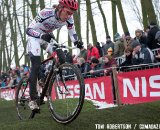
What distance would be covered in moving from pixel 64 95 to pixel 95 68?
22.7 feet

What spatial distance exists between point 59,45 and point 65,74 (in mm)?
552

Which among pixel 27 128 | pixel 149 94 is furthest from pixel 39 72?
pixel 149 94

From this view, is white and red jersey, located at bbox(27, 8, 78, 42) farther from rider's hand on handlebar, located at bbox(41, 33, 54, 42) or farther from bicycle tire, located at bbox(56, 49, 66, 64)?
bicycle tire, located at bbox(56, 49, 66, 64)

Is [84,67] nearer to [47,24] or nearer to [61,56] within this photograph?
[47,24]

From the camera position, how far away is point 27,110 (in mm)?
7852

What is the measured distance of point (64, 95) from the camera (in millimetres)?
6410

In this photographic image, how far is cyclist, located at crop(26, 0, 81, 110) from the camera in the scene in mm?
6484

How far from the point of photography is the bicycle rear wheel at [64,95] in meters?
5.80

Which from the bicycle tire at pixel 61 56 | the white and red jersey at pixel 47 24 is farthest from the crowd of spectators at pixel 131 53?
the bicycle tire at pixel 61 56

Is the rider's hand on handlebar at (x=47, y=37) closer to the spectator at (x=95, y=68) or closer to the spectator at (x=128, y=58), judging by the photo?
the spectator at (x=128, y=58)

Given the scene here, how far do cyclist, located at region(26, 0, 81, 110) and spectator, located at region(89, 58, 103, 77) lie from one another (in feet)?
18.7

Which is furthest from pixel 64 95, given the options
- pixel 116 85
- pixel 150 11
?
pixel 150 11

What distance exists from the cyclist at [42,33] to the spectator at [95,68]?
5714mm

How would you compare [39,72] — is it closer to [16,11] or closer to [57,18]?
[57,18]
